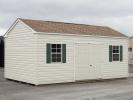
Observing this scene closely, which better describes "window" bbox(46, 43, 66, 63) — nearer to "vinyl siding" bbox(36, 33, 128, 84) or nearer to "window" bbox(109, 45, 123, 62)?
"vinyl siding" bbox(36, 33, 128, 84)

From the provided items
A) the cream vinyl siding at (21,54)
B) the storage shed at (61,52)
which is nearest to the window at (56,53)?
the storage shed at (61,52)

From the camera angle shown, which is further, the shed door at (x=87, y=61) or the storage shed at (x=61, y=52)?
the shed door at (x=87, y=61)

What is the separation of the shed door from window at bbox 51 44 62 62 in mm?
1258

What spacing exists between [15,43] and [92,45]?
4.59m

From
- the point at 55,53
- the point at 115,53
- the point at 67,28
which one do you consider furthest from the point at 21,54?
the point at 115,53

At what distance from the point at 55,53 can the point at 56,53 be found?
8cm

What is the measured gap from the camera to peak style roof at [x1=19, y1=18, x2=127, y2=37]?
1645 centimetres

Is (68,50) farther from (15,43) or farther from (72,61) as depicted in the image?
(15,43)

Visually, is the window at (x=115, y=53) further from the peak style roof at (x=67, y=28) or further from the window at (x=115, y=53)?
the peak style roof at (x=67, y=28)

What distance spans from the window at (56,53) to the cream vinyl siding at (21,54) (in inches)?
44.2

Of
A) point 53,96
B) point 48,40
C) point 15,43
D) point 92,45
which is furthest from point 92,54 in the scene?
point 53,96

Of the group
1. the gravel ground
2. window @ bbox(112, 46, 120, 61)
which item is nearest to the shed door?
window @ bbox(112, 46, 120, 61)

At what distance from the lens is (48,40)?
15.8 m

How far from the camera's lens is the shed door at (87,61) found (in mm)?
17266
